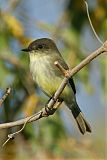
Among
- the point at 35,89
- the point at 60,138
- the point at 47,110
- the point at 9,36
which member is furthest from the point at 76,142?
the point at 47,110

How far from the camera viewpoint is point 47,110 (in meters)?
4.88

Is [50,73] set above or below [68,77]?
below

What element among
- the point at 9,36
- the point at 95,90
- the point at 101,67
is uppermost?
the point at 9,36

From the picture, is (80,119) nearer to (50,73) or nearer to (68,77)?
(50,73)

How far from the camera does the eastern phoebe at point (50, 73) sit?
590cm

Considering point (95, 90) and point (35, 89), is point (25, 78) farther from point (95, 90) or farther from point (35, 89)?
point (95, 90)

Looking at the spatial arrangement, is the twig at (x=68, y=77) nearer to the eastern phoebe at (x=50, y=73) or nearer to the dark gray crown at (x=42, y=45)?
the eastern phoebe at (x=50, y=73)

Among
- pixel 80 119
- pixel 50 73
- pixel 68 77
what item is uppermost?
pixel 68 77

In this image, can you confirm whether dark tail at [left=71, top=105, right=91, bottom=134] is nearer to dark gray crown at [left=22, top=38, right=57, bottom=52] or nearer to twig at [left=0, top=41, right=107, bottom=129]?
dark gray crown at [left=22, top=38, right=57, bottom=52]

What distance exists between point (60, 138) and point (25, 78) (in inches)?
25.8

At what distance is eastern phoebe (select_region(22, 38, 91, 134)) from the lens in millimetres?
5902

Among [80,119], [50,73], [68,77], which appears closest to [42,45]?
[50,73]

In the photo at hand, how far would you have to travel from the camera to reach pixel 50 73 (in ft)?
19.5

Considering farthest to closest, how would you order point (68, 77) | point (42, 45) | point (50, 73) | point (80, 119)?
1. point (42, 45)
2. point (80, 119)
3. point (50, 73)
4. point (68, 77)
